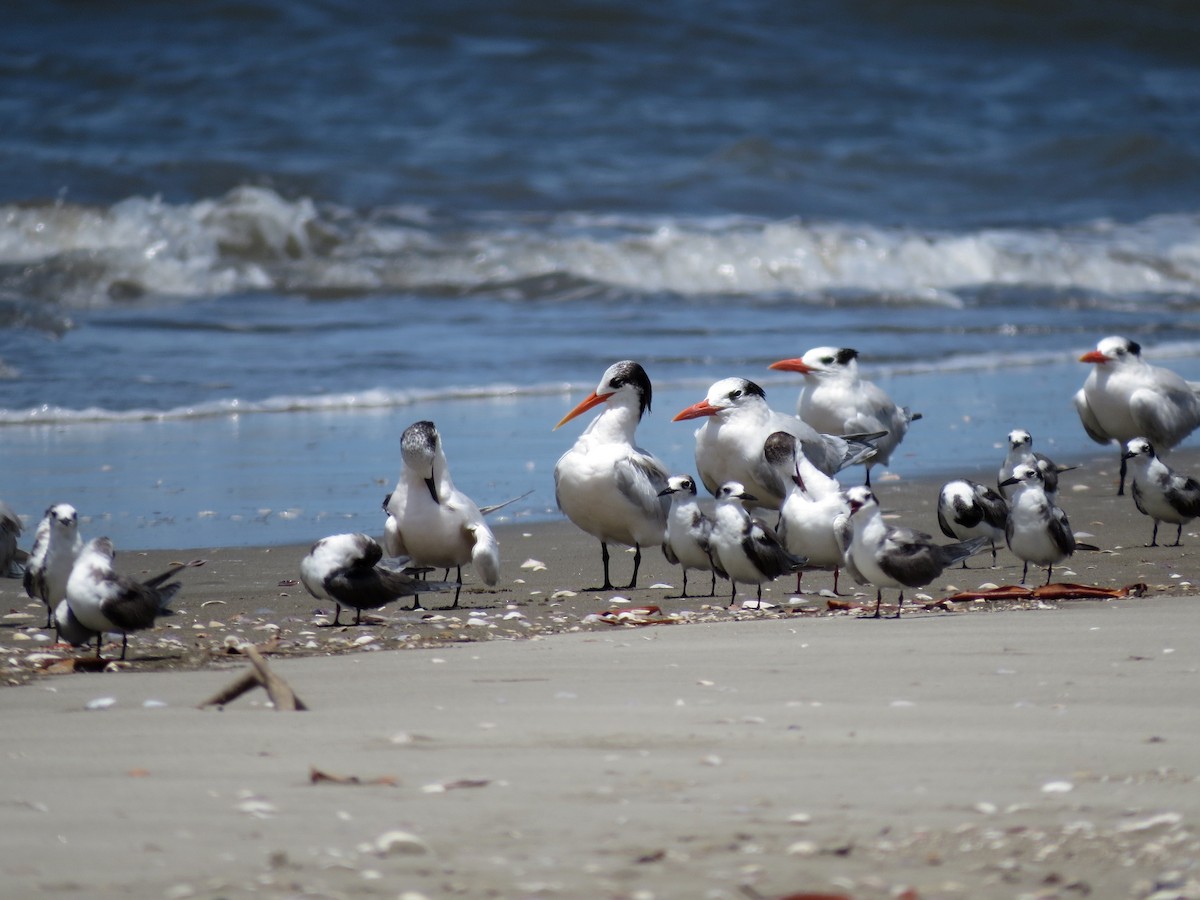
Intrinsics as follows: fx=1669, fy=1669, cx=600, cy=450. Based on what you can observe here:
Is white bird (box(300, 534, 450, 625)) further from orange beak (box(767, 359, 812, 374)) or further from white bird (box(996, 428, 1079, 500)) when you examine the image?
orange beak (box(767, 359, 812, 374))

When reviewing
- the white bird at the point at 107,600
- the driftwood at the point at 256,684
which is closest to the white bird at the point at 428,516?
the white bird at the point at 107,600

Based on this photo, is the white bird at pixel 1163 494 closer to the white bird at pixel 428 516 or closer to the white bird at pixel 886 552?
the white bird at pixel 886 552

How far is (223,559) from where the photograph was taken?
23.1 feet

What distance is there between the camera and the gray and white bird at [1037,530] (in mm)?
6246

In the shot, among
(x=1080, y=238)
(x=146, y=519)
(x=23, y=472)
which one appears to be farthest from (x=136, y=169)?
(x=146, y=519)

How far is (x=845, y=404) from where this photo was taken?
29.9ft

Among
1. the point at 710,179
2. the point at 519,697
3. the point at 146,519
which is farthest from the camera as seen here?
the point at 710,179

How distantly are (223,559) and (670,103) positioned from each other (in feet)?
77.3

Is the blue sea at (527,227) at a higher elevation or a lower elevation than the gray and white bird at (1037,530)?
higher

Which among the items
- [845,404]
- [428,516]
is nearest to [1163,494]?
[845,404]

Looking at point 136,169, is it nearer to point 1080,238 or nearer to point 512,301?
point 512,301

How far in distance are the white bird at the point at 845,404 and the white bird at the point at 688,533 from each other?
2484 mm

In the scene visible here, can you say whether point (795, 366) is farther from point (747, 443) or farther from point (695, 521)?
point (695, 521)

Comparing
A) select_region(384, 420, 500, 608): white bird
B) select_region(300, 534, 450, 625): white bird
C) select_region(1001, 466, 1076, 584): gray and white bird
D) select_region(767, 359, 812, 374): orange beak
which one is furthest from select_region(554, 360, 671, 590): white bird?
select_region(767, 359, 812, 374): orange beak
